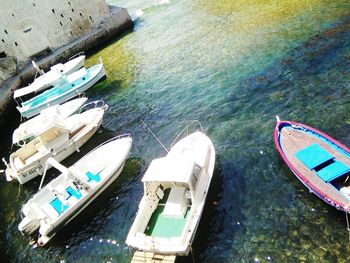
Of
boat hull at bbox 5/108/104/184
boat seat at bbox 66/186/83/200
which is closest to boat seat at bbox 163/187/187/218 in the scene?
boat seat at bbox 66/186/83/200

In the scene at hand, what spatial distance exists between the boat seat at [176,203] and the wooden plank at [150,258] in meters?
2.13

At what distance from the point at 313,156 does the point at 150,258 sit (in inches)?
357

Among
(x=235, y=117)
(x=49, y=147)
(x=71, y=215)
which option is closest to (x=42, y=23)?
(x=49, y=147)

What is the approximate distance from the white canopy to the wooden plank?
3.30m

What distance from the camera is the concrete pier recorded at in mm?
41250

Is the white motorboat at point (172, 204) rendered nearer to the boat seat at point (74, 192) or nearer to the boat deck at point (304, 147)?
the boat deck at point (304, 147)

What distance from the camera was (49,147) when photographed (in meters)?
24.2

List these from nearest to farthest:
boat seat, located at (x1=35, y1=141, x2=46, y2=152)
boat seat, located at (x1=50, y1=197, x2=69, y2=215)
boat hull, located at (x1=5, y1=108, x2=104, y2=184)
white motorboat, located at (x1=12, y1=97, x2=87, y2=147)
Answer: boat seat, located at (x1=50, y1=197, x2=69, y2=215) < boat hull, located at (x1=5, y1=108, x2=104, y2=184) < white motorboat, located at (x1=12, y1=97, x2=87, y2=147) < boat seat, located at (x1=35, y1=141, x2=46, y2=152)

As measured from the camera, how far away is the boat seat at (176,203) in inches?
618

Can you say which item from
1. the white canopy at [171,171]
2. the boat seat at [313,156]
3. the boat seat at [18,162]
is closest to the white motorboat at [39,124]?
the boat seat at [18,162]

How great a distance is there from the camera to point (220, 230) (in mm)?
15312

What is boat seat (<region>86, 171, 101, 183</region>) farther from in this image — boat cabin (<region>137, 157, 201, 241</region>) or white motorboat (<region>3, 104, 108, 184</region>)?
white motorboat (<region>3, 104, 108, 184</region>)

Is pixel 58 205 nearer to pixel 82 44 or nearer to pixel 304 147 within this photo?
pixel 304 147

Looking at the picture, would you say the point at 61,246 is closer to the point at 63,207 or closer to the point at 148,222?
the point at 63,207
